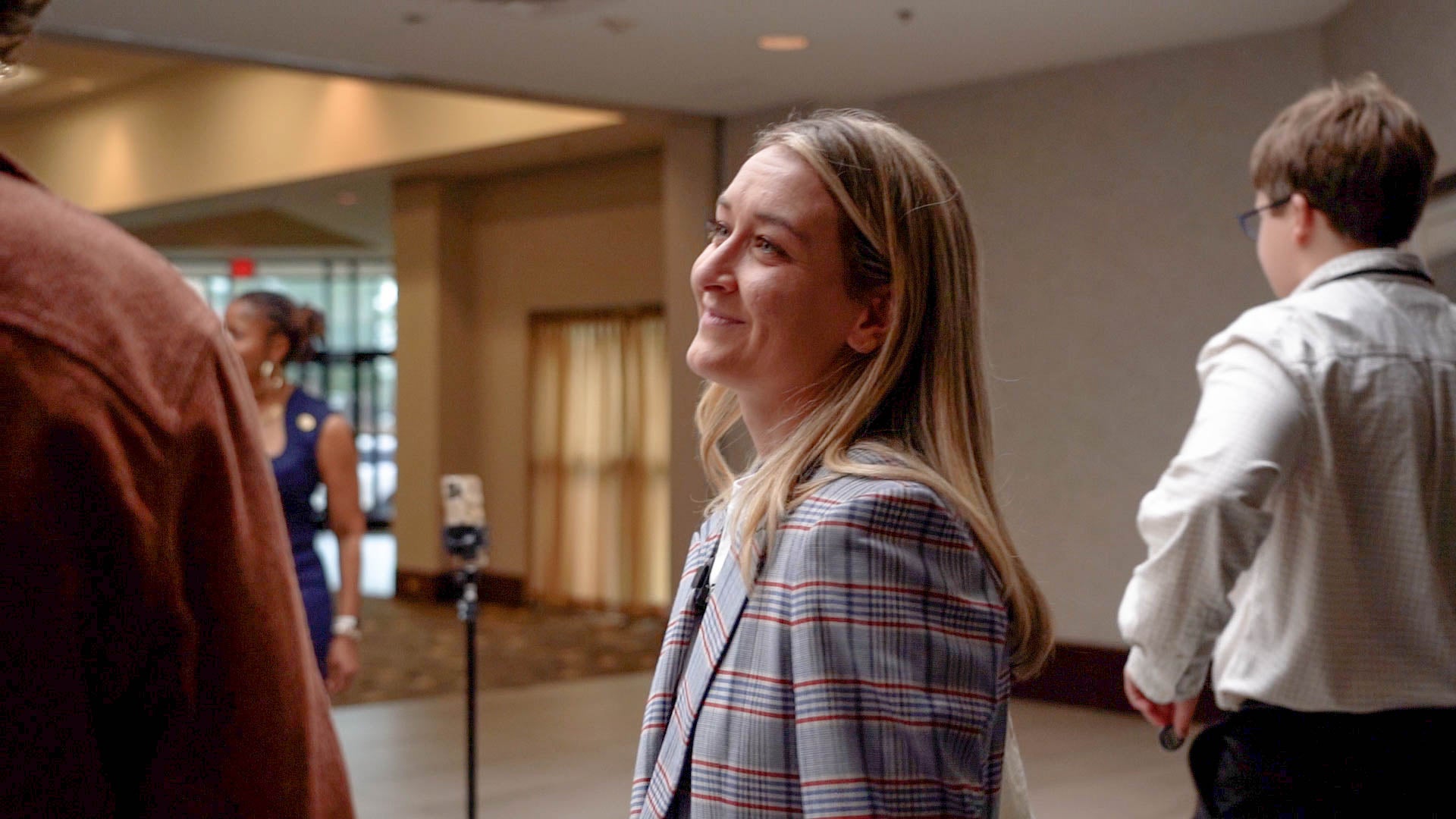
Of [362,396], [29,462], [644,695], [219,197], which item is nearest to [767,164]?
[29,462]

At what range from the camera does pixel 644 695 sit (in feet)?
27.6

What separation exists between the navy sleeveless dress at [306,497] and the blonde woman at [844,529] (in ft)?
8.49

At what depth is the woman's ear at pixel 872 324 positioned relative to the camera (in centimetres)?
148

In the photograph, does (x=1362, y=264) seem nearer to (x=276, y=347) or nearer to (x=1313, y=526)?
(x=1313, y=526)

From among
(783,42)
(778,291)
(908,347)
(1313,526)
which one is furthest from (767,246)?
(783,42)

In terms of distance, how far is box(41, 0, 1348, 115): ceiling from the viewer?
679cm

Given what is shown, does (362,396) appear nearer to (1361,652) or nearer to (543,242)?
(543,242)

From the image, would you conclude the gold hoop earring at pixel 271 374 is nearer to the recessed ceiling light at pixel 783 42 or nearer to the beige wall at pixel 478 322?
the recessed ceiling light at pixel 783 42

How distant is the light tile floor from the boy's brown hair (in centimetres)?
→ 386

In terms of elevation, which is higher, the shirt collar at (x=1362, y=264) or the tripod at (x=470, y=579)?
the shirt collar at (x=1362, y=264)

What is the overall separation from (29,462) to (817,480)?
0.68 metres

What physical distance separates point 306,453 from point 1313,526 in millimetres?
3043

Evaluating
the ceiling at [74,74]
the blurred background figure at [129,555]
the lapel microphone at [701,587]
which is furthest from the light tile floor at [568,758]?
the ceiling at [74,74]

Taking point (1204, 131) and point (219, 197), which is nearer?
point (1204, 131)
